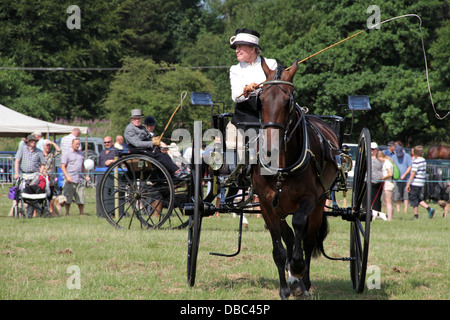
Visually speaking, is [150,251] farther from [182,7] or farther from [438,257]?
[182,7]

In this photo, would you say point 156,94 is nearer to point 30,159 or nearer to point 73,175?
point 73,175

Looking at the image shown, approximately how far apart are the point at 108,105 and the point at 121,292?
1204 inches

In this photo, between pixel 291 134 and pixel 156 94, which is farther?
pixel 156 94

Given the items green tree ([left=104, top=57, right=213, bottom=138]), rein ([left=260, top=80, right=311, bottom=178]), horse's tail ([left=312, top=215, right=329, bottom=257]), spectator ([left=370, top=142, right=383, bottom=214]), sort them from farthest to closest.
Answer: green tree ([left=104, top=57, right=213, bottom=138]), spectator ([left=370, top=142, right=383, bottom=214]), horse's tail ([left=312, top=215, right=329, bottom=257]), rein ([left=260, top=80, right=311, bottom=178])

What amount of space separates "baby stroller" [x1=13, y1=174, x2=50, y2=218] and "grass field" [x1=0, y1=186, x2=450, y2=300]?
87.1 inches

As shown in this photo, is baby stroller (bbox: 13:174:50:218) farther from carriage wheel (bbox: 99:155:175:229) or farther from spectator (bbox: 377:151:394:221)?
spectator (bbox: 377:151:394:221)

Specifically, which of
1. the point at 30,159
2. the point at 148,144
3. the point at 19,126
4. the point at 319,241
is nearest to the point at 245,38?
the point at 319,241

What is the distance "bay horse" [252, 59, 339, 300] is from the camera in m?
5.36

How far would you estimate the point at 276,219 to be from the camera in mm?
6008

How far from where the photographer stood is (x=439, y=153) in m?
28.6

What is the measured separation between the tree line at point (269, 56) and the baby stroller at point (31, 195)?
7.75 m

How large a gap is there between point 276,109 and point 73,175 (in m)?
10.9

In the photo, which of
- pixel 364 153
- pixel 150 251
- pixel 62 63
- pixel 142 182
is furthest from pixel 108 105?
pixel 364 153

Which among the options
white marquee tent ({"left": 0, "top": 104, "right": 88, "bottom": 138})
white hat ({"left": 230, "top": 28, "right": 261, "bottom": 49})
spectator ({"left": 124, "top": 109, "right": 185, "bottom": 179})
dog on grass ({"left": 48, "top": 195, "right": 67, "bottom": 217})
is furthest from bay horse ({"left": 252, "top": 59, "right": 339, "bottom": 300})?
white marquee tent ({"left": 0, "top": 104, "right": 88, "bottom": 138})
